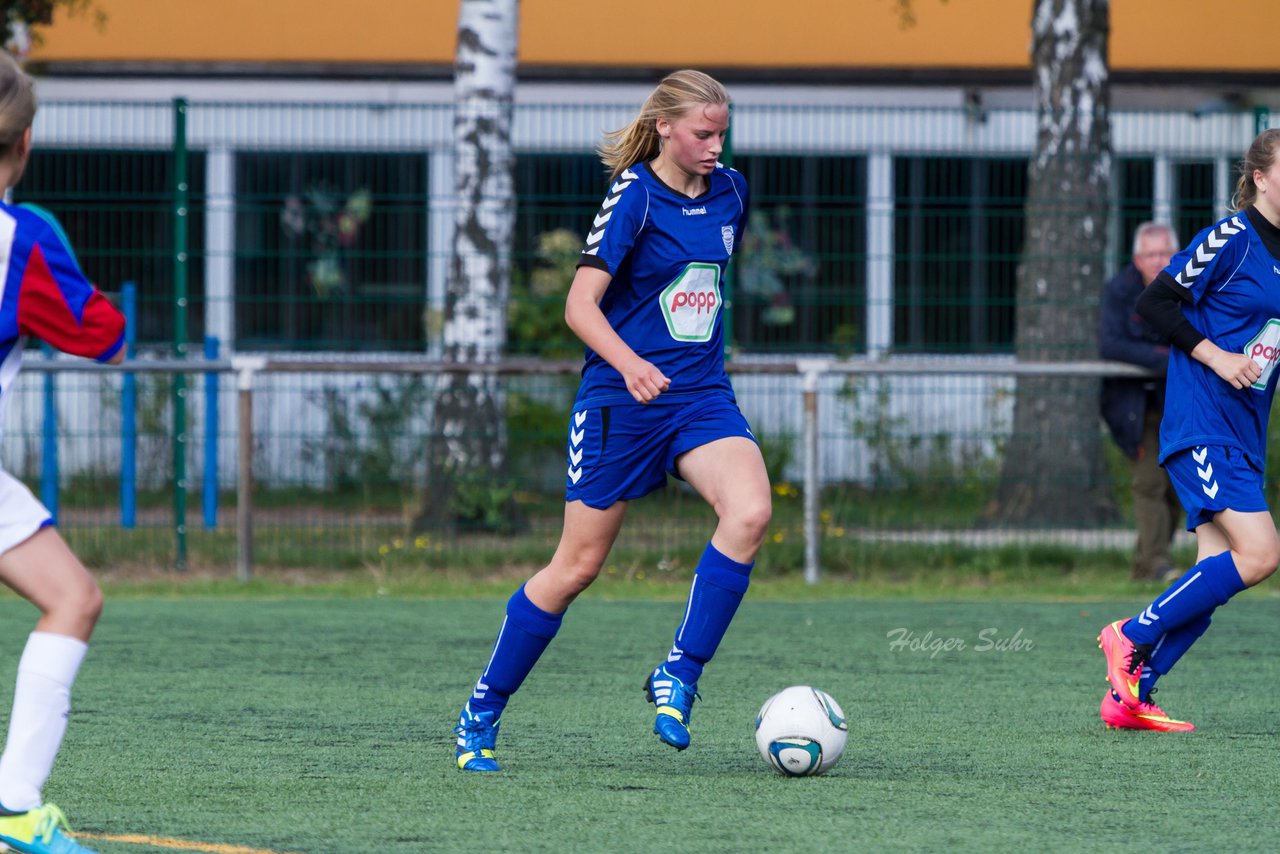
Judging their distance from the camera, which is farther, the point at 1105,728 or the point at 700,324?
the point at 1105,728

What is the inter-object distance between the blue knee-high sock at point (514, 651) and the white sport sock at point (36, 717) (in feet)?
4.75

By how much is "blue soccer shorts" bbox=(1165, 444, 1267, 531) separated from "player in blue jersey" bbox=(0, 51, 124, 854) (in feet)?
11.3

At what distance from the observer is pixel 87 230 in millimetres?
10672

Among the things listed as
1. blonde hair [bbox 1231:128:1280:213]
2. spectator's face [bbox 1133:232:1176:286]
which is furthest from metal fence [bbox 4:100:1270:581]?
blonde hair [bbox 1231:128:1280:213]

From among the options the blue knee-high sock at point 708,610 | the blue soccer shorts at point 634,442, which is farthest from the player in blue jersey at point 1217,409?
the blue soccer shorts at point 634,442

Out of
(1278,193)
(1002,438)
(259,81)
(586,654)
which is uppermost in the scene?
(259,81)

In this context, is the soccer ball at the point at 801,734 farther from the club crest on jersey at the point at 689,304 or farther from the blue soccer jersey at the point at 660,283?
the club crest on jersey at the point at 689,304

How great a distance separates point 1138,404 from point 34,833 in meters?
7.21

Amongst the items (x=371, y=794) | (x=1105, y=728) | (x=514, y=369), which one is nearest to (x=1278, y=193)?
(x=1105, y=728)

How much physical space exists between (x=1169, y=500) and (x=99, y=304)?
24.0 ft

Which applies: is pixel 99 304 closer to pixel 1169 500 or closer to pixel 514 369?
pixel 514 369

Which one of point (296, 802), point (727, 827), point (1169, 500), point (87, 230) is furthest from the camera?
point (87, 230)

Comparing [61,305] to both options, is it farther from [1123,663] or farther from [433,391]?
[433,391]

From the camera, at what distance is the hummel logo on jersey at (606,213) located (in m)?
4.95
